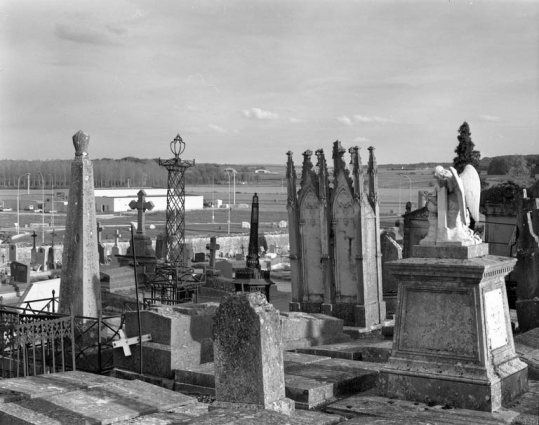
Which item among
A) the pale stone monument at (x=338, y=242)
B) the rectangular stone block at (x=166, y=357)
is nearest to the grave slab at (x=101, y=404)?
the rectangular stone block at (x=166, y=357)

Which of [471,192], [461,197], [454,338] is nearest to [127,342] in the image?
[454,338]

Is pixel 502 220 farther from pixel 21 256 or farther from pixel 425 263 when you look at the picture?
pixel 21 256

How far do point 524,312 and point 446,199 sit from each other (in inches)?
228

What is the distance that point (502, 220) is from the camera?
22.4 m

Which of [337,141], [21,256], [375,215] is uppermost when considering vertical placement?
[337,141]

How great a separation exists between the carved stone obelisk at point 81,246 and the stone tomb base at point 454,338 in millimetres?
5218

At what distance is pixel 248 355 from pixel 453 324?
243cm

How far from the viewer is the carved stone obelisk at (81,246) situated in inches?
419

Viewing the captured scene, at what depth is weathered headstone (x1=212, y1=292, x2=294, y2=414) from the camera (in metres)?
5.68

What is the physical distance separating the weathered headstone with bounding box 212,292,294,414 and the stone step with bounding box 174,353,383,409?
1.05 metres

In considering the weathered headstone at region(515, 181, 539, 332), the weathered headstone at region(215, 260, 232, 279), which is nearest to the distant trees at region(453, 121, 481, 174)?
the weathered headstone at region(215, 260, 232, 279)

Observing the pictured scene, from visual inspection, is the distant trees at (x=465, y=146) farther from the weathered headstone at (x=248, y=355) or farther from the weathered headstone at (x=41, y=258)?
the weathered headstone at (x=248, y=355)

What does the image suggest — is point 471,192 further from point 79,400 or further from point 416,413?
point 79,400

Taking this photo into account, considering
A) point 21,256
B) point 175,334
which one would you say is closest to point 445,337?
point 175,334
